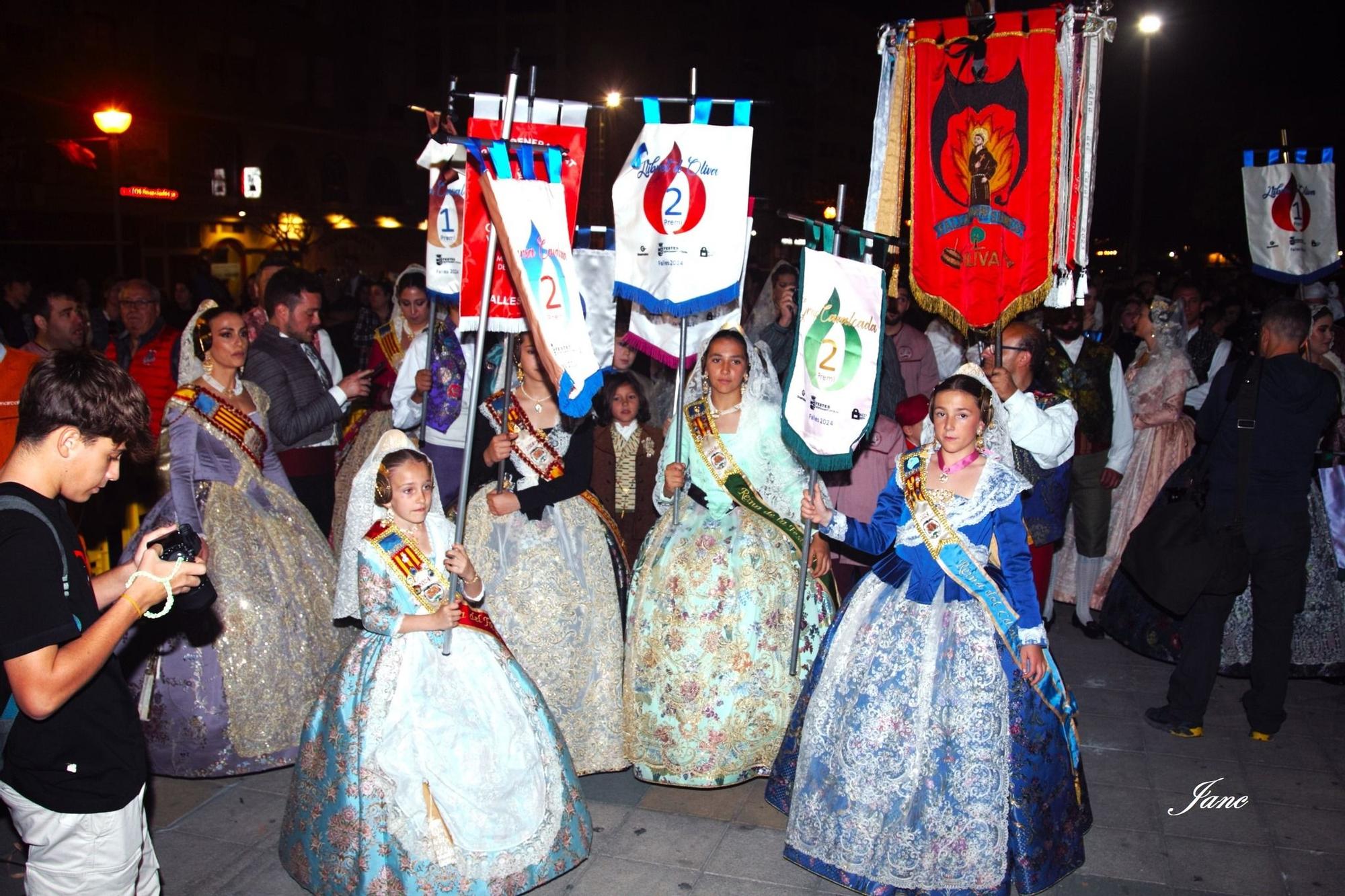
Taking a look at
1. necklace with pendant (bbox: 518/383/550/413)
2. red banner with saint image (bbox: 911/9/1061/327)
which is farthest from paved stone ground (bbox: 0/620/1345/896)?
red banner with saint image (bbox: 911/9/1061/327)

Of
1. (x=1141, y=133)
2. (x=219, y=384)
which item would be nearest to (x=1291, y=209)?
(x=219, y=384)

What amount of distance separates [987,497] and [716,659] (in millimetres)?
1359

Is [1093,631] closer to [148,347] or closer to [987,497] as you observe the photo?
[987,497]

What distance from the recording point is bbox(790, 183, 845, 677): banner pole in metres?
4.19

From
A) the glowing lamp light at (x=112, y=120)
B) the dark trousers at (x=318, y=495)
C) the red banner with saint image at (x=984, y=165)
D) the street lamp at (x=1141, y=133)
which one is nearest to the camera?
the red banner with saint image at (x=984, y=165)

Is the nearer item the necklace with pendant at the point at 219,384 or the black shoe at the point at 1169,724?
the necklace with pendant at the point at 219,384

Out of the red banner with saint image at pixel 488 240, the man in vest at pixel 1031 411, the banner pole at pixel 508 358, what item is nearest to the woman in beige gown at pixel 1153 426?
the man in vest at pixel 1031 411

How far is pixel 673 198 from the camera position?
4715mm

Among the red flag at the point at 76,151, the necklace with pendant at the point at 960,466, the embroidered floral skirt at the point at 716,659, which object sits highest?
the red flag at the point at 76,151

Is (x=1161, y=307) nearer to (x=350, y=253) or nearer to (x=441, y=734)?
(x=441, y=734)

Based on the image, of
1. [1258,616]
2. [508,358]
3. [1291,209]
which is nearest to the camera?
[508,358]

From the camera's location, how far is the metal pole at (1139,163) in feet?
57.1

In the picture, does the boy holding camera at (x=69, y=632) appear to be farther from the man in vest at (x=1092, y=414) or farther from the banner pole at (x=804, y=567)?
the man in vest at (x=1092, y=414)

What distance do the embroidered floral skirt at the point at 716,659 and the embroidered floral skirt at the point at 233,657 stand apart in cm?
160
